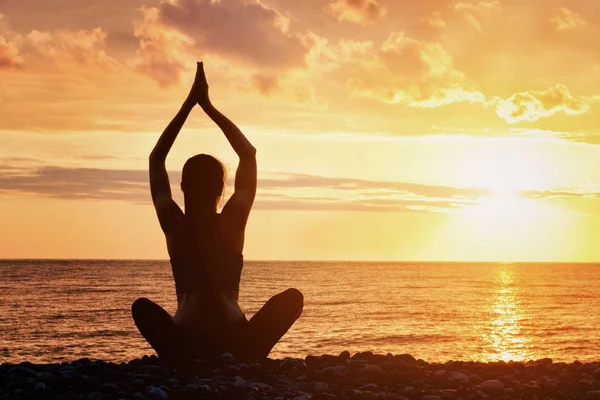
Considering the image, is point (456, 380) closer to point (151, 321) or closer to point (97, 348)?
point (151, 321)

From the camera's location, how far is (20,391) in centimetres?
756

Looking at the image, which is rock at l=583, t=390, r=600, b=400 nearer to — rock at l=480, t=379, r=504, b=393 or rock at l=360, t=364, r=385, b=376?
rock at l=480, t=379, r=504, b=393

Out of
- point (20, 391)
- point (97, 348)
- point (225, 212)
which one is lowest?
point (97, 348)

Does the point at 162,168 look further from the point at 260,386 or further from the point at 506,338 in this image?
the point at 506,338

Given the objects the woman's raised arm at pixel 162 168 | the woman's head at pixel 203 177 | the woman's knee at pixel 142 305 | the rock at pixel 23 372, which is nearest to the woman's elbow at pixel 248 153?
the woman's head at pixel 203 177

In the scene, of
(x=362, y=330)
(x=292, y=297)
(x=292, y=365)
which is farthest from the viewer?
(x=362, y=330)

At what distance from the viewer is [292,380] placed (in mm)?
8758

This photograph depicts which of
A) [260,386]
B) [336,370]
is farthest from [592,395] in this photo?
[260,386]

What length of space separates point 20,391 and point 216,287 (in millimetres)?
2506

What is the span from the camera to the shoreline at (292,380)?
7754 mm

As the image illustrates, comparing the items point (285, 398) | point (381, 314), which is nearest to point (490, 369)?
point (285, 398)

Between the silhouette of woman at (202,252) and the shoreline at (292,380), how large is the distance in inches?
14.7

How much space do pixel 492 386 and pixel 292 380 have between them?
2.57 metres

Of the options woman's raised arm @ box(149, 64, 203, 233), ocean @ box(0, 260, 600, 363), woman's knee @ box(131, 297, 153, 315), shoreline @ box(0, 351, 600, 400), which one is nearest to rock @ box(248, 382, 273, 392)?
shoreline @ box(0, 351, 600, 400)
